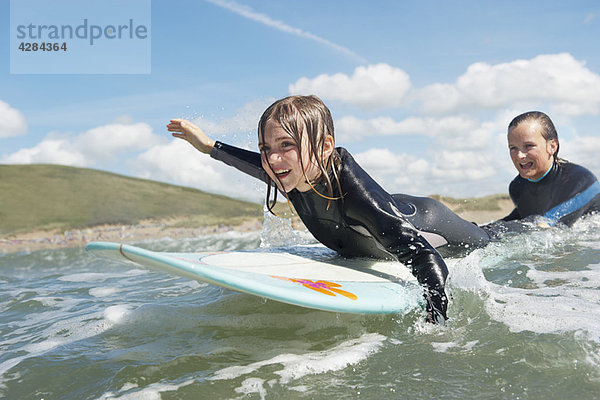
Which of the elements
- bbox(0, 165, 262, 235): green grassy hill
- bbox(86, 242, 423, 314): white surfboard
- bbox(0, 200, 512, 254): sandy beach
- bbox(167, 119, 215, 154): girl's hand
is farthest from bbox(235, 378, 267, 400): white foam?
bbox(0, 165, 262, 235): green grassy hill

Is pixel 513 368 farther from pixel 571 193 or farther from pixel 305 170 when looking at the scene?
pixel 571 193

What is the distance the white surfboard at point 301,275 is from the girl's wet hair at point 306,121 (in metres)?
0.52

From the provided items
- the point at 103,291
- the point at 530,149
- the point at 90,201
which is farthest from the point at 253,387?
the point at 90,201

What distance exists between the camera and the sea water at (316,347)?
1.73 metres

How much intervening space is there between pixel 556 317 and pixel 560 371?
1.86ft

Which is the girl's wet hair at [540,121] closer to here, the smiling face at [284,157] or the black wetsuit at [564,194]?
the black wetsuit at [564,194]

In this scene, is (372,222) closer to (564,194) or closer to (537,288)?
(537,288)

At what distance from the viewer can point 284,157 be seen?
7.82ft

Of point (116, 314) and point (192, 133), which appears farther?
point (192, 133)

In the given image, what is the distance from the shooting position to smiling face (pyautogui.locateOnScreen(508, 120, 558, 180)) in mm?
4539

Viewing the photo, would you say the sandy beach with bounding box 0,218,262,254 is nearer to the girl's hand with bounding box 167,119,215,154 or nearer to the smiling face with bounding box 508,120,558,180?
the smiling face with bounding box 508,120,558,180

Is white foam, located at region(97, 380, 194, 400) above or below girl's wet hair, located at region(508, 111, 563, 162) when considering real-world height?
below

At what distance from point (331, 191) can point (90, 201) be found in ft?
87.9

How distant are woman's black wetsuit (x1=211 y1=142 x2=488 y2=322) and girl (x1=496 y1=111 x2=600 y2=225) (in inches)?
72.3
